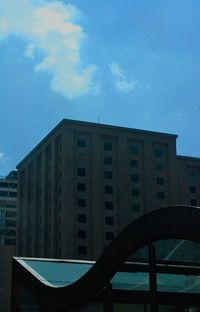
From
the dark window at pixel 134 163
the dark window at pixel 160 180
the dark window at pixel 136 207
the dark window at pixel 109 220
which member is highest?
the dark window at pixel 134 163

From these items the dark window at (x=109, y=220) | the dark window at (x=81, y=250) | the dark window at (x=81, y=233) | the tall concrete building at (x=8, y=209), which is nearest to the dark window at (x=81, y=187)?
the dark window at (x=109, y=220)

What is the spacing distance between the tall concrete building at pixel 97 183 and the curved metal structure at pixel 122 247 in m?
64.9

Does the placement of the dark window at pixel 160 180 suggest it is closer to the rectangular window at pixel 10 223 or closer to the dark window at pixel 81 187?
the dark window at pixel 81 187

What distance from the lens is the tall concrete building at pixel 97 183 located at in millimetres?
88312

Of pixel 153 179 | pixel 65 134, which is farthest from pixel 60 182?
pixel 153 179

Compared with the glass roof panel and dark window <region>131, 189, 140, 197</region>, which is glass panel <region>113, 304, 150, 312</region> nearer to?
the glass roof panel

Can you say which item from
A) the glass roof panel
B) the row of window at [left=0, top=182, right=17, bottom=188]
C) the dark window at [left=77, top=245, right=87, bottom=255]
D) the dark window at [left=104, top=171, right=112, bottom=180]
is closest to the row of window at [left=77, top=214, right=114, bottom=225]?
the dark window at [left=77, top=245, right=87, bottom=255]

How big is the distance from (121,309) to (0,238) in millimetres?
117810

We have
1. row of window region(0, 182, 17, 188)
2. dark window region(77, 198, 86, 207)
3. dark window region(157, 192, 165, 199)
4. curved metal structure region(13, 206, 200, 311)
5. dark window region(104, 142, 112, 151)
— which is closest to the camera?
curved metal structure region(13, 206, 200, 311)

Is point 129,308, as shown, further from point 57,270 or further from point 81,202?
point 81,202

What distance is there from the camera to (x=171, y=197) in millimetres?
97062

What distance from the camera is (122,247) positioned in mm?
16031

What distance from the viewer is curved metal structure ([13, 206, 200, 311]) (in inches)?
519

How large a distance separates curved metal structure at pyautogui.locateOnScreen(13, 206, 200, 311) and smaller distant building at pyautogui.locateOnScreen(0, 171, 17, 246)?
115 meters
